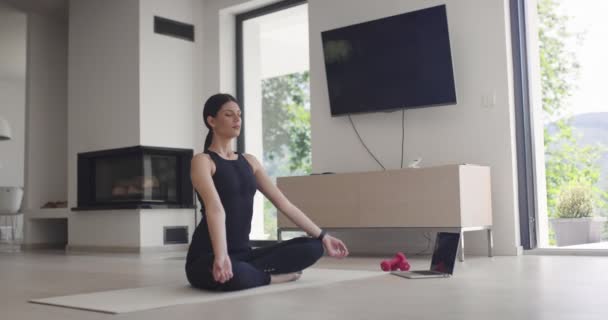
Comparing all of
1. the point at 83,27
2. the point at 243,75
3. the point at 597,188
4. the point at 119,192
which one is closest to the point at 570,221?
the point at 597,188

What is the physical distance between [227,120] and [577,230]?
145 inches

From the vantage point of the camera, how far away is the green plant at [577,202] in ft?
18.2

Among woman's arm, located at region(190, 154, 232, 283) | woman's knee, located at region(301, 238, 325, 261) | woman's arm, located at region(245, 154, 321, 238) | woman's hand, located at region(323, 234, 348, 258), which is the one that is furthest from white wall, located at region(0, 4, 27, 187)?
woman's hand, located at region(323, 234, 348, 258)

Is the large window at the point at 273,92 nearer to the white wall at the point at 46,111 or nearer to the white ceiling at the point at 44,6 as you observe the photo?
the white ceiling at the point at 44,6

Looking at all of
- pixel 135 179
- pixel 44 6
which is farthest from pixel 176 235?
pixel 44 6

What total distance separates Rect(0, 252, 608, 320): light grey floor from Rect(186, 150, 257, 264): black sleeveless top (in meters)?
0.39

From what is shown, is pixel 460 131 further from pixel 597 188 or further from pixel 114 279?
pixel 114 279

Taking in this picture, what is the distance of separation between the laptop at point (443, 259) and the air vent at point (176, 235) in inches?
139

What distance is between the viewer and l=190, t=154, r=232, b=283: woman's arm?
2.66 meters

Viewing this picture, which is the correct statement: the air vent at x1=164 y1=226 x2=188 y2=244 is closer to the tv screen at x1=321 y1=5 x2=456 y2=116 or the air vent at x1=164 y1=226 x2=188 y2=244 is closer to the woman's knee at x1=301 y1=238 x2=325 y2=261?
the tv screen at x1=321 y1=5 x2=456 y2=116

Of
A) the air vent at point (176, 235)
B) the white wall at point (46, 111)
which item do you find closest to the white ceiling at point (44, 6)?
the white wall at point (46, 111)

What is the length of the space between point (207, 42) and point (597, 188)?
409 centimetres

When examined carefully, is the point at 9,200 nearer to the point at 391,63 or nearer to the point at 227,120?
the point at 391,63

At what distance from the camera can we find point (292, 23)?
24.6ft
